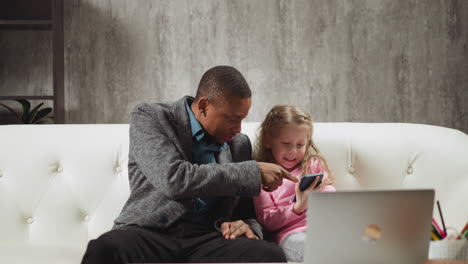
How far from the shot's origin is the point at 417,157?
1.91 metres

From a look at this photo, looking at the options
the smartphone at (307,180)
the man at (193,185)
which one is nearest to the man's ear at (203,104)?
the man at (193,185)

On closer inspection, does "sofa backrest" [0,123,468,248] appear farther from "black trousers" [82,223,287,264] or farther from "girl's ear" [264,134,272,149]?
"black trousers" [82,223,287,264]

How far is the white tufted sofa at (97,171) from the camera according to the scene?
183 cm

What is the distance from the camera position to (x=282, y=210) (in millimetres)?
1751

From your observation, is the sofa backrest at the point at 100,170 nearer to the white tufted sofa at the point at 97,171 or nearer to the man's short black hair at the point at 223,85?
the white tufted sofa at the point at 97,171

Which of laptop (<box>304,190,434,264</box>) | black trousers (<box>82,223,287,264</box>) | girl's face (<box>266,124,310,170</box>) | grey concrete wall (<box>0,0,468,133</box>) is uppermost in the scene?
grey concrete wall (<box>0,0,468,133</box>)

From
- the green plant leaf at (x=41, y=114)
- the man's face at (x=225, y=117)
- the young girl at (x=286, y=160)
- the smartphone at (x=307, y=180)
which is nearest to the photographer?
the smartphone at (x=307, y=180)

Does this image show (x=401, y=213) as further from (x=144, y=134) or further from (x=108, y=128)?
(x=108, y=128)

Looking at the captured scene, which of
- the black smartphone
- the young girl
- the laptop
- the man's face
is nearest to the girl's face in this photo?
the young girl

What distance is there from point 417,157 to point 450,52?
3.86 feet

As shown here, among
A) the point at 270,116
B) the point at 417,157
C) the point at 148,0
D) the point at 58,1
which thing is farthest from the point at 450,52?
the point at 58,1

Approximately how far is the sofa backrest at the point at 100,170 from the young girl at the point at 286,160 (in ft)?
0.23

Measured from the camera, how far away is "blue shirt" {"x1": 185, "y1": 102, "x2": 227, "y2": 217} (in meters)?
1.70

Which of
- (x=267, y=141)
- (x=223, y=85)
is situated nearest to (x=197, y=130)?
(x=223, y=85)
